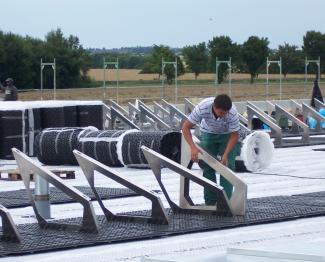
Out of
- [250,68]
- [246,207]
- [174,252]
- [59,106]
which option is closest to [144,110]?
[59,106]

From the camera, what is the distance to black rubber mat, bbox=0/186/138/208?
1391cm

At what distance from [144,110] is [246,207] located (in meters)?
17.7

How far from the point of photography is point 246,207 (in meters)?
13.2

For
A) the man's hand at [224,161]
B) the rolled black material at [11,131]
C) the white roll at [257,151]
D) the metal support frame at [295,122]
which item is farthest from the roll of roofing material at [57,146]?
the metal support frame at [295,122]

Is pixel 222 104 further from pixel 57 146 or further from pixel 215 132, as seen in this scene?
pixel 57 146

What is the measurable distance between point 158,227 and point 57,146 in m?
8.84

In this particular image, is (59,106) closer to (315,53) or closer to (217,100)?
(217,100)

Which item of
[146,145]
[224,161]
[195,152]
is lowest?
[146,145]

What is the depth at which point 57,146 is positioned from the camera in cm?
2023

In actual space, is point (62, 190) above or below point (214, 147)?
below

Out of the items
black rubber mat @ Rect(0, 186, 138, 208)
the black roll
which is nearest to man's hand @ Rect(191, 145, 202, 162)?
black rubber mat @ Rect(0, 186, 138, 208)

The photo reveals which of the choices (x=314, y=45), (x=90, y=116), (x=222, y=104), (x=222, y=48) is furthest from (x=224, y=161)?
(x=314, y=45)

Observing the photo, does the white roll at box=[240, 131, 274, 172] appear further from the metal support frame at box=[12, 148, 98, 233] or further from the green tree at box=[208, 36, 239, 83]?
the green tree at box=[208, 36, 239, 83]

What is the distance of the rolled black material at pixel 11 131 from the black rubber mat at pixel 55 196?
6644 mm
